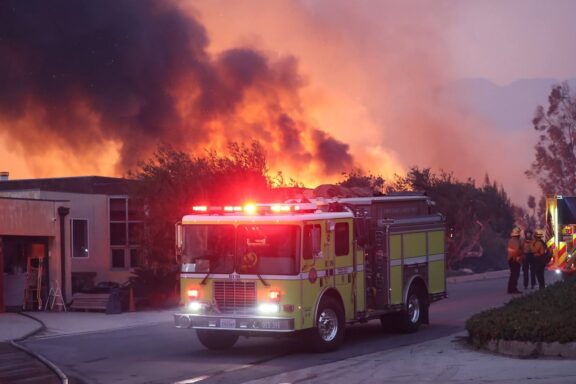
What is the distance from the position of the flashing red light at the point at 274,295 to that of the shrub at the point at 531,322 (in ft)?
9.60

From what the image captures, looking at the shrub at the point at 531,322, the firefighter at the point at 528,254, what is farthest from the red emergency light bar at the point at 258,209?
the firefighter at the point at 528,254

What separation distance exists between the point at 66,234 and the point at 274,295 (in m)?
13.8

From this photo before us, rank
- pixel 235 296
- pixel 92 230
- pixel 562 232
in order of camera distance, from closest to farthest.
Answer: pixel 235 296
pixel 562 232
pixel 92 230

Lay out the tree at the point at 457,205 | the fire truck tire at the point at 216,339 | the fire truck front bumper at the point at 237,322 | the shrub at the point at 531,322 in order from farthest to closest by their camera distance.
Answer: the tree at the point at 457,205 < the fire truck tire at the point at 216,339 < the fire truck front bumper at the point at 237,322 < the shrub at the point at 531,322

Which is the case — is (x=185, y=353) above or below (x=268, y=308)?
below

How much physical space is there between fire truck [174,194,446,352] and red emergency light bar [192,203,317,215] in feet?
0.05

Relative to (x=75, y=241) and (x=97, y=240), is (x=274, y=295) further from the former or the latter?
(x=97, y=240)

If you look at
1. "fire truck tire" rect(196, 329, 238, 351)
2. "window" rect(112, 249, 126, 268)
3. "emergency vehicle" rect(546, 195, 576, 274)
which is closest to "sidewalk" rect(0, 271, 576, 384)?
"fire truck tire" rect(196, 329, 238, 351)

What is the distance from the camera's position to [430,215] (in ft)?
55.8

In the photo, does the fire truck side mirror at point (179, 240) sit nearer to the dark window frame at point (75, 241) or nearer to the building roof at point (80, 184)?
the building roof at point (80, 184)

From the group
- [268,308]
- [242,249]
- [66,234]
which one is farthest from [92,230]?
[268,308]

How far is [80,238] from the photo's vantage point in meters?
29.6

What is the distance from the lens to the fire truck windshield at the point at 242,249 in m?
13.0

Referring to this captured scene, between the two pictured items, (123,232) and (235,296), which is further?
(123,232)
